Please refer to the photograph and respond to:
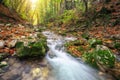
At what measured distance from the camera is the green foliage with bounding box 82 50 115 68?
6.41 metres

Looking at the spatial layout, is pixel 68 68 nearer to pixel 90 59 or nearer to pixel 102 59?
pixel 90 59

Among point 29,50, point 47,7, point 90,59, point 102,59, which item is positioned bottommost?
point 90,59

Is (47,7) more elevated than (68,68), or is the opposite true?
(47,7)

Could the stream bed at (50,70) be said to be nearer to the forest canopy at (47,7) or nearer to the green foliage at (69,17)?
the green foliage at (69,17)

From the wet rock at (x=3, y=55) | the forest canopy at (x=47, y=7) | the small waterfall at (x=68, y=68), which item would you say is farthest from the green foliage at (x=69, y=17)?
the wet rock at (x=3, y=55)

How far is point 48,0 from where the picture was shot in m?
42.1

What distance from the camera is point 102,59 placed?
6590 mm

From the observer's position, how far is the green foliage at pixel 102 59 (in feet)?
21.0

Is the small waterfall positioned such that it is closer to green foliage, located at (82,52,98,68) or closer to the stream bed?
the stream bed

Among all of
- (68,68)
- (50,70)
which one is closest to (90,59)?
(68,68)

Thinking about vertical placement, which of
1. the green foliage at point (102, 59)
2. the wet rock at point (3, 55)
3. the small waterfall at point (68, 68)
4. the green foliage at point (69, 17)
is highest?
the green foliage at point (69, 17)

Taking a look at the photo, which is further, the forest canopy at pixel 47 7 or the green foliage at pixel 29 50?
the forest canopy at pixel 47 7

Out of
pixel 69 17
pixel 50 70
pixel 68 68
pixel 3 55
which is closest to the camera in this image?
pixel 50 70

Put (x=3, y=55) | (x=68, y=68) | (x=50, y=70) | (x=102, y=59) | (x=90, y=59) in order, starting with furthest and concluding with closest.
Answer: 1. (x=90, y=59)
2. (x=68, y=68)
3. (x=3, y=55)
4. (x=102, y=59)
5. (x=50, y=70)
